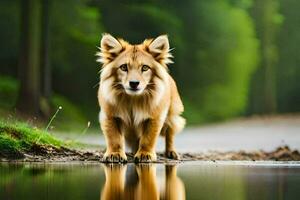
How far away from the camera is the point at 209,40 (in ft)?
70.1

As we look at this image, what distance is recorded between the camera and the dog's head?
8.03m

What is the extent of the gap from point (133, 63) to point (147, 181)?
2015 millimetres

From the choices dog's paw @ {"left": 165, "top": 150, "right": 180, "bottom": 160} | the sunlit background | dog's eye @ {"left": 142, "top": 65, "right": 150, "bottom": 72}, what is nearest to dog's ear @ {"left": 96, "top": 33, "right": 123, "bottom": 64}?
dog's eye @ {"left": 142, "top": 65, "right": 150, "bottom": 72}

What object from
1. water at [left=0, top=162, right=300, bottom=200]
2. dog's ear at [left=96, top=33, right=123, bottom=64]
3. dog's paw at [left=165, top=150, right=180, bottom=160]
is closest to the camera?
water at [left=0, top=162, right=300, bottom=200]

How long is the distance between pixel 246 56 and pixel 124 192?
1671cm

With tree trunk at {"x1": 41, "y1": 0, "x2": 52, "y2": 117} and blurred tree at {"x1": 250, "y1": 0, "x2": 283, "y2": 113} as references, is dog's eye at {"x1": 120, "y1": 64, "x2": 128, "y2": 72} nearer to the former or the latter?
tree trunk at {"x1": 41, "y1": 0, "x2": 52, "y2": 117}

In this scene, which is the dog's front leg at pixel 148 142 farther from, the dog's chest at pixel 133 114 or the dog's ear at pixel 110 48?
the dog's ear at pixel 110 48

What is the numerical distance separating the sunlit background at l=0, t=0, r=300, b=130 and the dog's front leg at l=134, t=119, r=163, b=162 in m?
7.36

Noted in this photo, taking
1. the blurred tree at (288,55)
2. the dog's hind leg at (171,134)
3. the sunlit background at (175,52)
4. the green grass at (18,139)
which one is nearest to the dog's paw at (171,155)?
the dog's hind leg at (171,134)

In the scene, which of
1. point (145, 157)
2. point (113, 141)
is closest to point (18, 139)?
point (113, 141)

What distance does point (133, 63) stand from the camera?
26.6 ft

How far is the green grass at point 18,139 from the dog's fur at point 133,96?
93cm

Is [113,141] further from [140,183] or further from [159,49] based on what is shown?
[140,183]

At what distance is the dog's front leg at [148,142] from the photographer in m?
8.23
